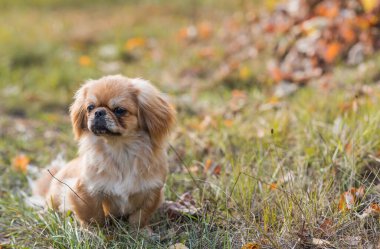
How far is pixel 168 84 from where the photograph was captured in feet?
20.9

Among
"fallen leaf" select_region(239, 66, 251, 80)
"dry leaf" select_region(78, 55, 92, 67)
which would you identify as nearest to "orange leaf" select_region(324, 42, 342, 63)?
"fallen leaf" select_region(239, 66, 251, 80)

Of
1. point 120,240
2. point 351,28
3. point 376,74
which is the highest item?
point 351,28

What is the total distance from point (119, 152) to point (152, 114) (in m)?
0.30

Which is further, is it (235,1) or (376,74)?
(235,1)

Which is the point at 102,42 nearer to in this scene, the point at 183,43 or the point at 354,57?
the point at 183,43

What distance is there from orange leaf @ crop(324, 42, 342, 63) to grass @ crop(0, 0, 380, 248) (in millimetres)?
Result: 232

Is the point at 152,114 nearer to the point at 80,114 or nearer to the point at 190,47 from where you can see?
the point at 80,114

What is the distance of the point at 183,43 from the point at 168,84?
1420mm

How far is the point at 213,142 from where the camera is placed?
14.3ft

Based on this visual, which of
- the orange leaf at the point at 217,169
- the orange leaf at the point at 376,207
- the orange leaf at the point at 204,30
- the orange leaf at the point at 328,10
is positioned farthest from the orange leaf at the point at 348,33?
the orange leaf at the point at 376,207

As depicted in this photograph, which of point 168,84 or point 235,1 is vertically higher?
point 235,1

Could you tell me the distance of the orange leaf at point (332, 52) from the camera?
5.64 meters

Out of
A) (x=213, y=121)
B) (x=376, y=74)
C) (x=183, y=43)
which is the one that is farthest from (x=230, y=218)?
(x=183, y=43)

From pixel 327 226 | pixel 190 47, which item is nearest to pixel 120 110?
pixel 327 226
